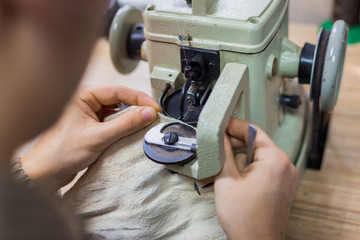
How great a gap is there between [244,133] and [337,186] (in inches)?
16.1

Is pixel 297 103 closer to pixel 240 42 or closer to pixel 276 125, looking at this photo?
pixel 276 125

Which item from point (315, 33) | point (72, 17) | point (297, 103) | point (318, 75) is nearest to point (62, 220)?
point (72, 17)

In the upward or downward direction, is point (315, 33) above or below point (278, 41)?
below

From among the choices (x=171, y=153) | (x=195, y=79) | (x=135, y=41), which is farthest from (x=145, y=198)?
(x=135, y=41)

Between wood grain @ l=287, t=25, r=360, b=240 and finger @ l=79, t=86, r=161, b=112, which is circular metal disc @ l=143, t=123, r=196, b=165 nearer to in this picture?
finger @ l=79, t=86, r=161, b=112

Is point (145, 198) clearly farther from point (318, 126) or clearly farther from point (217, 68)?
point (318, 126)

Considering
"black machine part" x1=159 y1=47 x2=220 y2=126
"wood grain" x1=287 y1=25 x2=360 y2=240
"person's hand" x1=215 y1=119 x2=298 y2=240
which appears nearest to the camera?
"person's hand" x1=215 y1=119 x2=298 y2=240

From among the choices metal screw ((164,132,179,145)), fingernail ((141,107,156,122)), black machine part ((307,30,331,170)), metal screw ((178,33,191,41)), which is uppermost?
metal screw ((178,33,191,41))

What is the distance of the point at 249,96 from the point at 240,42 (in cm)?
10

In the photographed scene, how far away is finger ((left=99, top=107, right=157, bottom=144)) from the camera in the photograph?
0.72 m

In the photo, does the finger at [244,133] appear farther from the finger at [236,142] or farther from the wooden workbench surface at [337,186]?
the wooden workbench surface at [337,186]

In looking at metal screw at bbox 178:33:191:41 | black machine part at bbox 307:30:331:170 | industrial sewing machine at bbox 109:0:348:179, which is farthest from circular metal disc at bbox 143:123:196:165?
black machine part at bbox 307:30:331:170

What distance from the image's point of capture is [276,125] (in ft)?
3.13

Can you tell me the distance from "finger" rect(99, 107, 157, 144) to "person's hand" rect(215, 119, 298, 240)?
14cm
